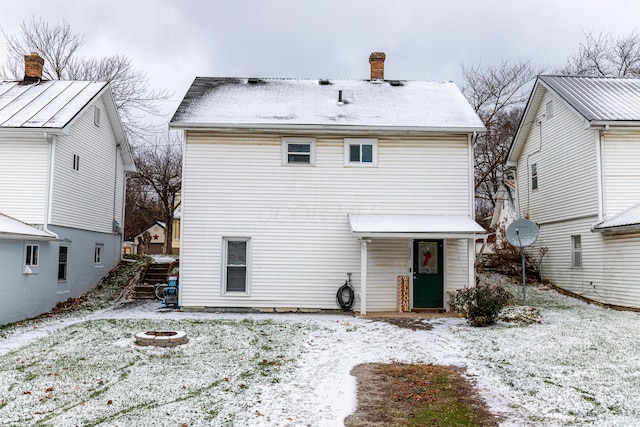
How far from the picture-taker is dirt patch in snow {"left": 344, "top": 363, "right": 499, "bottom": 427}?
18.5ft

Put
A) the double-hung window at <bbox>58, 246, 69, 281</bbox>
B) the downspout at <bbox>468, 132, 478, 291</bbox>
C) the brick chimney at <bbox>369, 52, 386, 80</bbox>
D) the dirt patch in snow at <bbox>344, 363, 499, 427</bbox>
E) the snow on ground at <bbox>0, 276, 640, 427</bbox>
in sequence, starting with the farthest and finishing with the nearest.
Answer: the brick chimney at <bbox>369, 52, 386, 80</bbox> → the double-hung window at <bbox>58, 246, 69, 281</bbox> → the downspout at <bbox>468, 132, 478, 291</bbox> → the snow on ground at <bbox>0, 276, 640, 427</bbox> → the dirt patch in snow at <bbox>344, 363, 499, 427</bbox>

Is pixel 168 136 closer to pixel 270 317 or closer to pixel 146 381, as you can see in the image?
pixel 270 317

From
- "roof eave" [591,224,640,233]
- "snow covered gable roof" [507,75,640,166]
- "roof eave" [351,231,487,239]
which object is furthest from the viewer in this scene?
"snow covered gable roof" [507,75,640,166]

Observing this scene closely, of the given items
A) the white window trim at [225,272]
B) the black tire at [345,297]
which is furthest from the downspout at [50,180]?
the black tire at [345,297]

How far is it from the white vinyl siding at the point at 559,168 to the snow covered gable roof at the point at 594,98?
1.36 feet

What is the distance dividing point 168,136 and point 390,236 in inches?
1045

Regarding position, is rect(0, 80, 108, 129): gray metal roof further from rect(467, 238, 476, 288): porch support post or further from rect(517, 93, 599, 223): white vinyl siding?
rect(517, 93, 599, 223): white vinyl siding

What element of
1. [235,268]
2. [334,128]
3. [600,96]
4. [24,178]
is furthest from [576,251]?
[24,178]

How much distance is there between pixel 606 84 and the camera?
56.3 ft

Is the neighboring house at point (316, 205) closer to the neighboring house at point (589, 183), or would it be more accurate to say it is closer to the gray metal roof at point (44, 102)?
the gray metal roof at point (44, 102)

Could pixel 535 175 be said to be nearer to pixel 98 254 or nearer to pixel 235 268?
pixel 235 268

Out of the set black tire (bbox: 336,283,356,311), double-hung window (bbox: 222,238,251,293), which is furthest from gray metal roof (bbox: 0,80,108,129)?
black tire (bbox: 336,283,356,311)

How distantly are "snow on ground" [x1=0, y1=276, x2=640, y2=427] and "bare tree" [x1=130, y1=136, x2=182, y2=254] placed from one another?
22312 mm

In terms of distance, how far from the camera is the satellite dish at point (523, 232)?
44.4ft
